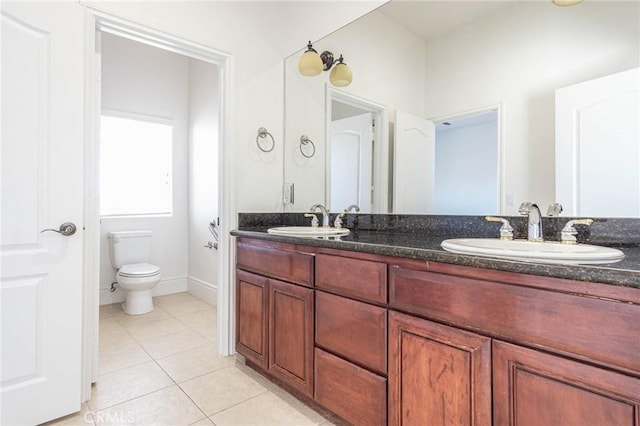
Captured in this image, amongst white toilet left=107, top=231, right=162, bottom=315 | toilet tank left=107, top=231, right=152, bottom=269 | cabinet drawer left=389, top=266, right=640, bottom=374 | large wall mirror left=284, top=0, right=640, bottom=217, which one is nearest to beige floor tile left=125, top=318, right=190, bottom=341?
white toilet left=107, top=231, right=162, bottom=315

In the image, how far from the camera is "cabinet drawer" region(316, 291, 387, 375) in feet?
4.00

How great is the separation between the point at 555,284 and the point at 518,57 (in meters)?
1.12

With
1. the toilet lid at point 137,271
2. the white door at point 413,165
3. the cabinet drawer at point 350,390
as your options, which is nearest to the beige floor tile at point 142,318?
the toilet lid at point 137,271

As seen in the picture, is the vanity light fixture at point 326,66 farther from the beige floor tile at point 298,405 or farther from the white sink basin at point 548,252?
the beige floor tile at point 298,405

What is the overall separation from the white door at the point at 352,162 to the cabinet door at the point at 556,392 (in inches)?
51.4

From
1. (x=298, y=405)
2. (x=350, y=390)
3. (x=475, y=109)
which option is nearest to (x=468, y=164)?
(x=475, y=109)

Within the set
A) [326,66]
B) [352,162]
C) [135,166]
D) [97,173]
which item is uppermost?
[326,66]

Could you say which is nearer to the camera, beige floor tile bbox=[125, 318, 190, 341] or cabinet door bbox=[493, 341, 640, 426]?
cabinet door bbox=[493, 341, 640, 426]

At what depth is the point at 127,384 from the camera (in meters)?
1.82

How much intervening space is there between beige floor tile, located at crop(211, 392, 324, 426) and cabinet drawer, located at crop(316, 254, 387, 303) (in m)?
0.64

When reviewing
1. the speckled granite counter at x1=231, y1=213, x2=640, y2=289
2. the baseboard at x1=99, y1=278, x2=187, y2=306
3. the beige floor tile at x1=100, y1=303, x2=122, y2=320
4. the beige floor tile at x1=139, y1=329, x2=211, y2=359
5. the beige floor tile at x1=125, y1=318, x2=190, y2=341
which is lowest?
the beige floor tile at x1=139, y1=329, x2=211, y2=359

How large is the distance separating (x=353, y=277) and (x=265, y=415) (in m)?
0.84

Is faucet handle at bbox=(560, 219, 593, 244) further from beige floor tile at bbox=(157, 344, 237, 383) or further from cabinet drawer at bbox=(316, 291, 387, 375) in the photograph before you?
beige floor tile at bbox=(157, 344, 237, 383)

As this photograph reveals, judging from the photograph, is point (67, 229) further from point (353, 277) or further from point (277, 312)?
point (353, 277)
